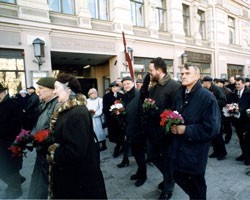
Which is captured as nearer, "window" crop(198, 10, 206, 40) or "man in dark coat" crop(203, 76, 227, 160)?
"man in dark coat" crop(203, 76, 227, 160)

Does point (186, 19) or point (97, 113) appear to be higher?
point (186, 19)

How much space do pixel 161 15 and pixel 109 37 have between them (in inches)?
207

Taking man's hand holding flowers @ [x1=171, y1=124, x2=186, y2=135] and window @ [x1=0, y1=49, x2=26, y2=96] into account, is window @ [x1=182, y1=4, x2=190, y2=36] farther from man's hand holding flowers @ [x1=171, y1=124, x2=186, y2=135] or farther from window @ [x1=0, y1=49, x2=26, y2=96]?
man's hand holding flowers @ [x1=171, y1=124, x2=186, y2=135]

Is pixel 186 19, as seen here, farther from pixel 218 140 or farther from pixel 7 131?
pixel 7 131

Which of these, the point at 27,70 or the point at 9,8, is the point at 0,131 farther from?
the point at 9,8

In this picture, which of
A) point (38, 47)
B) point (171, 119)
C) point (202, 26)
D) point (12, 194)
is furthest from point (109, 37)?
point (202, 26)

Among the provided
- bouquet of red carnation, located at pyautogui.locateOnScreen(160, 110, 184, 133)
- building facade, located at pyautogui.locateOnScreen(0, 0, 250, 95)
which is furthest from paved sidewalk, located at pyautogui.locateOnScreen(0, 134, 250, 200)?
building facade, located at pyautogui.locateOnScreen(0, 0, 250, 95)

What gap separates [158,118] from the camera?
3.17 m

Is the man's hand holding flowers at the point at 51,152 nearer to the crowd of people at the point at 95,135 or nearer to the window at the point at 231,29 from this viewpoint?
the crowd of people at the point at 95,135

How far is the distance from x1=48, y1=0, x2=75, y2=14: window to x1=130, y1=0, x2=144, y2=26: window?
3925mm

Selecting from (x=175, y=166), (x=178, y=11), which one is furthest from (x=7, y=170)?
(x=178, y=11)

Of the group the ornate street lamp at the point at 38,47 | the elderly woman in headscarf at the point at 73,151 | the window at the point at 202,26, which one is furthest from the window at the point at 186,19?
the elderly woman in headscarf at the point at 73,151

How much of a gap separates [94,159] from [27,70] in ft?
27.0

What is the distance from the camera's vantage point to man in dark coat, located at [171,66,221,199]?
2.31 meters
